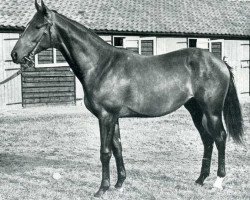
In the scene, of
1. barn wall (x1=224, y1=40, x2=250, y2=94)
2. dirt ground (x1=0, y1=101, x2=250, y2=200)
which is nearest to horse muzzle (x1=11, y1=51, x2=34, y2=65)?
dirt ground (x1=0, y1=101, x2=250, y2=200)

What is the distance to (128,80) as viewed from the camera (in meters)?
5.72

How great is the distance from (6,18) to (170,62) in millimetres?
11115

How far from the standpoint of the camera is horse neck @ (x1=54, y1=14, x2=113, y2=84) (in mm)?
5562

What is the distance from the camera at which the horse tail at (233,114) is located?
6.52 metres

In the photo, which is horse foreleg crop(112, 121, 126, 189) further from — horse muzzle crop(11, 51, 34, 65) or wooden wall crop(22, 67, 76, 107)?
wooden wall crop(22, 67, 76, 107)

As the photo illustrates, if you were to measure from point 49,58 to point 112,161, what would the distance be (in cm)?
967

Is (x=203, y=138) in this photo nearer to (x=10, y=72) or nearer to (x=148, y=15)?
(x=10, y=72)

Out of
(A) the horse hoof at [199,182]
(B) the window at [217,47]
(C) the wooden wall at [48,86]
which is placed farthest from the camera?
(B) the window at [217,47]

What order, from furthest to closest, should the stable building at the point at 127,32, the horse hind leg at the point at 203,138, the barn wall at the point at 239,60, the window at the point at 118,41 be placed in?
the barn wall at the point at 239,60, the window at the point at 118,41, the stable building at the point at 127,32, the horse hind leg at the point at 203,138

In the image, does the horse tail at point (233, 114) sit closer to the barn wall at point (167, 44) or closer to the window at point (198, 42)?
the barn wall at point (167, 44)

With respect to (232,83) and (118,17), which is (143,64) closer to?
(232,83)

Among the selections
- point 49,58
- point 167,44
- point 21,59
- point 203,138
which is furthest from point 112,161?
point 167,44

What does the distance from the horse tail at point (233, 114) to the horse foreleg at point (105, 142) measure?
2.01 meters

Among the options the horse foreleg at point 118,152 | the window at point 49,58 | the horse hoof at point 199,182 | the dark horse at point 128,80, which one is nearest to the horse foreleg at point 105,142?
the dark horse at point 128,80
